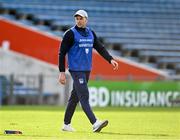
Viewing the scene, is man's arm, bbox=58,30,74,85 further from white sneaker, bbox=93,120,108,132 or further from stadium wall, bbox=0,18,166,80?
stadium wall, bbox=0,18,166,80

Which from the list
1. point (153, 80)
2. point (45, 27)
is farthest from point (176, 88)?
point (45, 27)

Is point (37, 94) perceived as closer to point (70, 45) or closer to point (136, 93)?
point (136, 93)

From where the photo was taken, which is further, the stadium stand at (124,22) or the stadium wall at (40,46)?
the stadium stand at (124,22)

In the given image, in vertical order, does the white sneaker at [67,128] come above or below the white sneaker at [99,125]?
below

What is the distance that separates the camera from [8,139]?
11617 millimetres

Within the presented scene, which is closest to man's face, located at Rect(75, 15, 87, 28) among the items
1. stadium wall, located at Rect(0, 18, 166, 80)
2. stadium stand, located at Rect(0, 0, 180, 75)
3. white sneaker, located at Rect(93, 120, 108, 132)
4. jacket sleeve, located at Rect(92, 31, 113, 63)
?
jacket sleeve, located at Rect(92, 31, 113, 63)

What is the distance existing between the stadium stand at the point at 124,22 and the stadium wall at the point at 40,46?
94 centimetres

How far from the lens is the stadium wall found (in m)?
34.1

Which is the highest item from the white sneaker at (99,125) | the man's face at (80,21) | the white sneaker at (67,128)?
the man's face at (80,21)

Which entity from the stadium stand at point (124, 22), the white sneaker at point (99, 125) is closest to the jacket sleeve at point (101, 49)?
the white sneaker at point (99, 125)

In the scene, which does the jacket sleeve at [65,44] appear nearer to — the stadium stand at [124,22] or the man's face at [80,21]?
the man's face at [80,21]

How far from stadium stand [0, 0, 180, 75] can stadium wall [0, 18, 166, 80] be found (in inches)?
36.8

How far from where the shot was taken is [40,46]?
34.5 m

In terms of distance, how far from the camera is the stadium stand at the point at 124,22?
36312 millimetres
